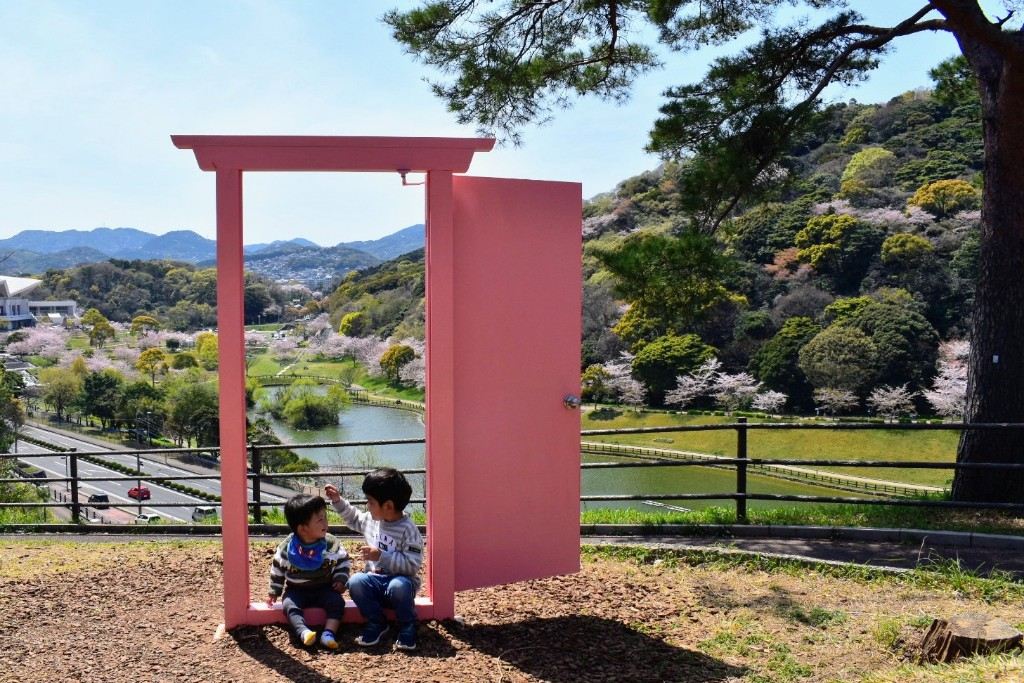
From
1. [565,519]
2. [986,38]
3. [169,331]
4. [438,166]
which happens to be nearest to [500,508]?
[565,519]

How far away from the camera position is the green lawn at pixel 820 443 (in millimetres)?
23328

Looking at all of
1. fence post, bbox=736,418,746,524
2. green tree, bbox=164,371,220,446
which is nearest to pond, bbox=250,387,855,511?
green tree, bbox=164,371,220,446

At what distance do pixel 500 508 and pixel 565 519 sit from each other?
0.36 meters

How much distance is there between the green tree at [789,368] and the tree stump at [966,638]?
25194 millimetres

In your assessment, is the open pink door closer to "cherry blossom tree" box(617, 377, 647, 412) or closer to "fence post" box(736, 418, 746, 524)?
"fence post" box(736, 418, 746, 524)

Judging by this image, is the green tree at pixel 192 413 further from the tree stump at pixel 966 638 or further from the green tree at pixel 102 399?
the tree stump at pixel 966 638

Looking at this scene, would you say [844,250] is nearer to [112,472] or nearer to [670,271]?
[670,271]

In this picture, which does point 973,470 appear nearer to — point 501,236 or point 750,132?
point 750,132

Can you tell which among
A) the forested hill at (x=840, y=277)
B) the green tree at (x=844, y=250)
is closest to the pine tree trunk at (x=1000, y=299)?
the forested hill at (x=840, y=277)

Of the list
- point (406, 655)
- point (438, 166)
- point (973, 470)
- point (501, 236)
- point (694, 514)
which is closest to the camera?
point (406, 655)

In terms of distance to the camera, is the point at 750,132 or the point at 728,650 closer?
the point at 728,650

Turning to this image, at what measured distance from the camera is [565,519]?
13.1 feet

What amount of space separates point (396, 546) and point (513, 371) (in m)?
0.99

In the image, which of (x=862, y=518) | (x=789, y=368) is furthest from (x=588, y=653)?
(x=789, y=368)
